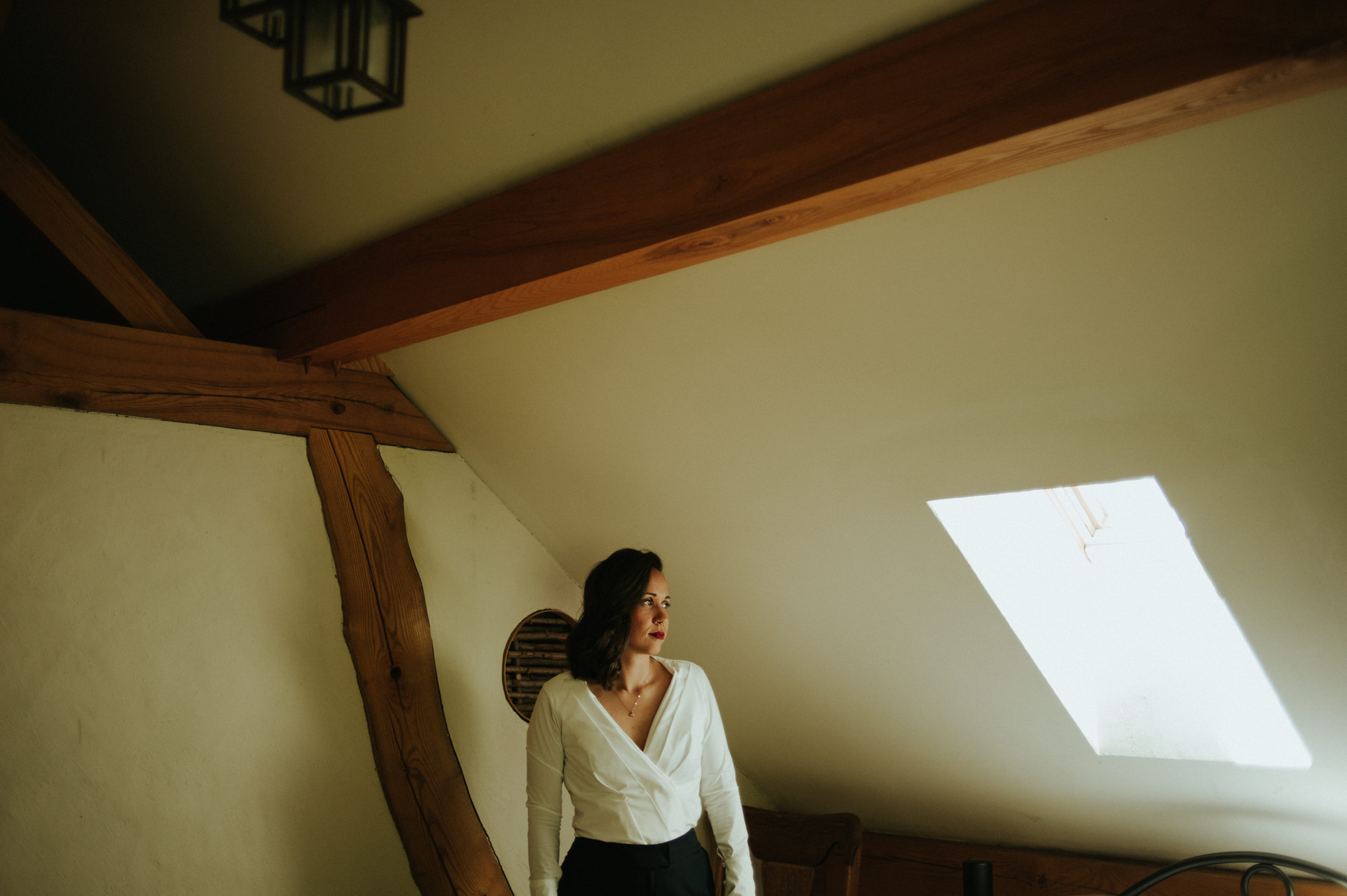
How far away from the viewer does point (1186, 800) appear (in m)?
2.57

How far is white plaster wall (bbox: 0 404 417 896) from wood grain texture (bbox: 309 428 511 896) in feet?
0.16

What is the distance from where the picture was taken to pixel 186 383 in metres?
2.33

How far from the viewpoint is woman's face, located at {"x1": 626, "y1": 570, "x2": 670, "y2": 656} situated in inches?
87.0

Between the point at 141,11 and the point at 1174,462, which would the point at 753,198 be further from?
the point at 141,11

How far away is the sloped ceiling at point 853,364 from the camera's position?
1.58m

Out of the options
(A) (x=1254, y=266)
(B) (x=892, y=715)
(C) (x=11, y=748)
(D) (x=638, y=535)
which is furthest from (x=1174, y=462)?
(C) (x=11, y=748)

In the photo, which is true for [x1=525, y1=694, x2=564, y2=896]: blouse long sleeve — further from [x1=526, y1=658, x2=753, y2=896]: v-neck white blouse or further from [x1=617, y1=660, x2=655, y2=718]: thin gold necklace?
[x1=617, y1=660, x2=655, y2=718]: thin gold necklace

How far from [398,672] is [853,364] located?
1620mm

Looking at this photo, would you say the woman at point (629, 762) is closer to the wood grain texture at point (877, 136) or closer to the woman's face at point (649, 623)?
the woman's face at point (649, 623)

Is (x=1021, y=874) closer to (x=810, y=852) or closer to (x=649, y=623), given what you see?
(x=810, y=852)

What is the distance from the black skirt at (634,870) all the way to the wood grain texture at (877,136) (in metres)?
1.32

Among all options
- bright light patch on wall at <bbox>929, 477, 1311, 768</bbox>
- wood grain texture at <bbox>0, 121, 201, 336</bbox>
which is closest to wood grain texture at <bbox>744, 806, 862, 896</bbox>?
bright light patch on wall at <bbox>929, 477, 1311, 768</bbox>

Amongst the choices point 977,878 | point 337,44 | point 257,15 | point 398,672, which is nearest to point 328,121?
point 257,15

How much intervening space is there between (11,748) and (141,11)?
5.92 ft
